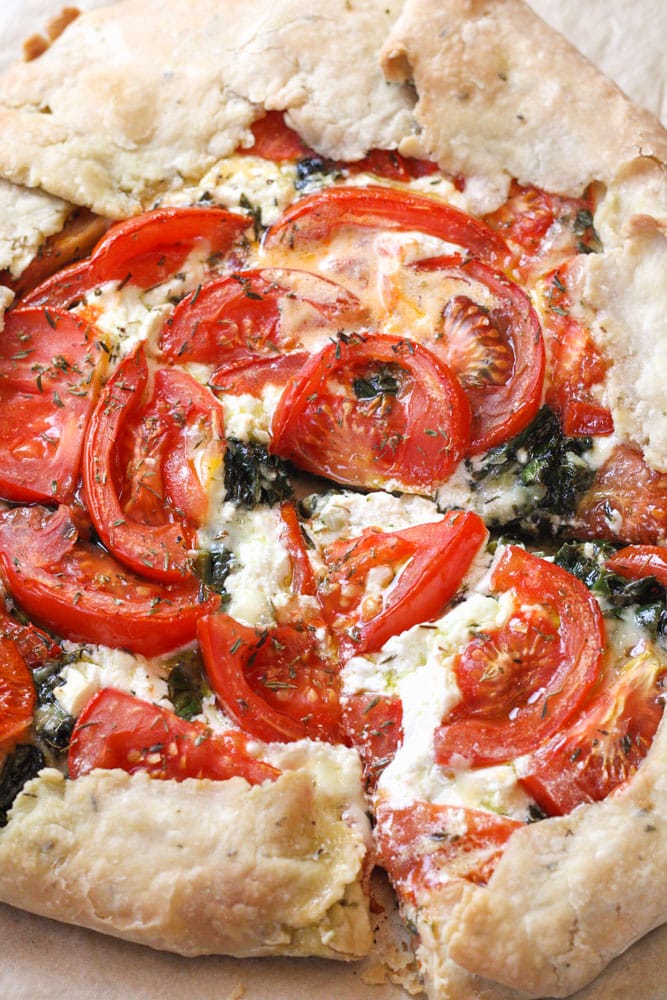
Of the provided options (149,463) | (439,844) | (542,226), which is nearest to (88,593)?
(149,463)

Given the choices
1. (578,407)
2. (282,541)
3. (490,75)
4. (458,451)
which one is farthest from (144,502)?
(490,75)

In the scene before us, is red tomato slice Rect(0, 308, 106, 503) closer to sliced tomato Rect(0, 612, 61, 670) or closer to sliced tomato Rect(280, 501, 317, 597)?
sliced tomato Rect(0, 612, 61, 670)

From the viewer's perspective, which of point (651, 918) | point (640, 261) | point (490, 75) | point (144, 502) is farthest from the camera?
point (490, 75)

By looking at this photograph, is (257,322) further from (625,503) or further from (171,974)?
(171,974)

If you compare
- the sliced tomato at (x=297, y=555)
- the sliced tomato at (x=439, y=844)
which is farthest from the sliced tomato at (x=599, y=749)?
the sliced tomato at (x=297, y=555)

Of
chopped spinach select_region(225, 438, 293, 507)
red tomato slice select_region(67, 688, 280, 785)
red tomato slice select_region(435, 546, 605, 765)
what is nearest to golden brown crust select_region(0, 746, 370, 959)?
red tomato slice select_region(67, 688, 280, 785)

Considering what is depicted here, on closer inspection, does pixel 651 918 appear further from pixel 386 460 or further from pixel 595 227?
pixel 595 227

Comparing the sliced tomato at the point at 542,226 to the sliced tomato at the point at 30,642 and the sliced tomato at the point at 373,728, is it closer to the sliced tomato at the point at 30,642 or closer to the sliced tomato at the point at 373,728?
the sliced tomato at the point at 373,728
